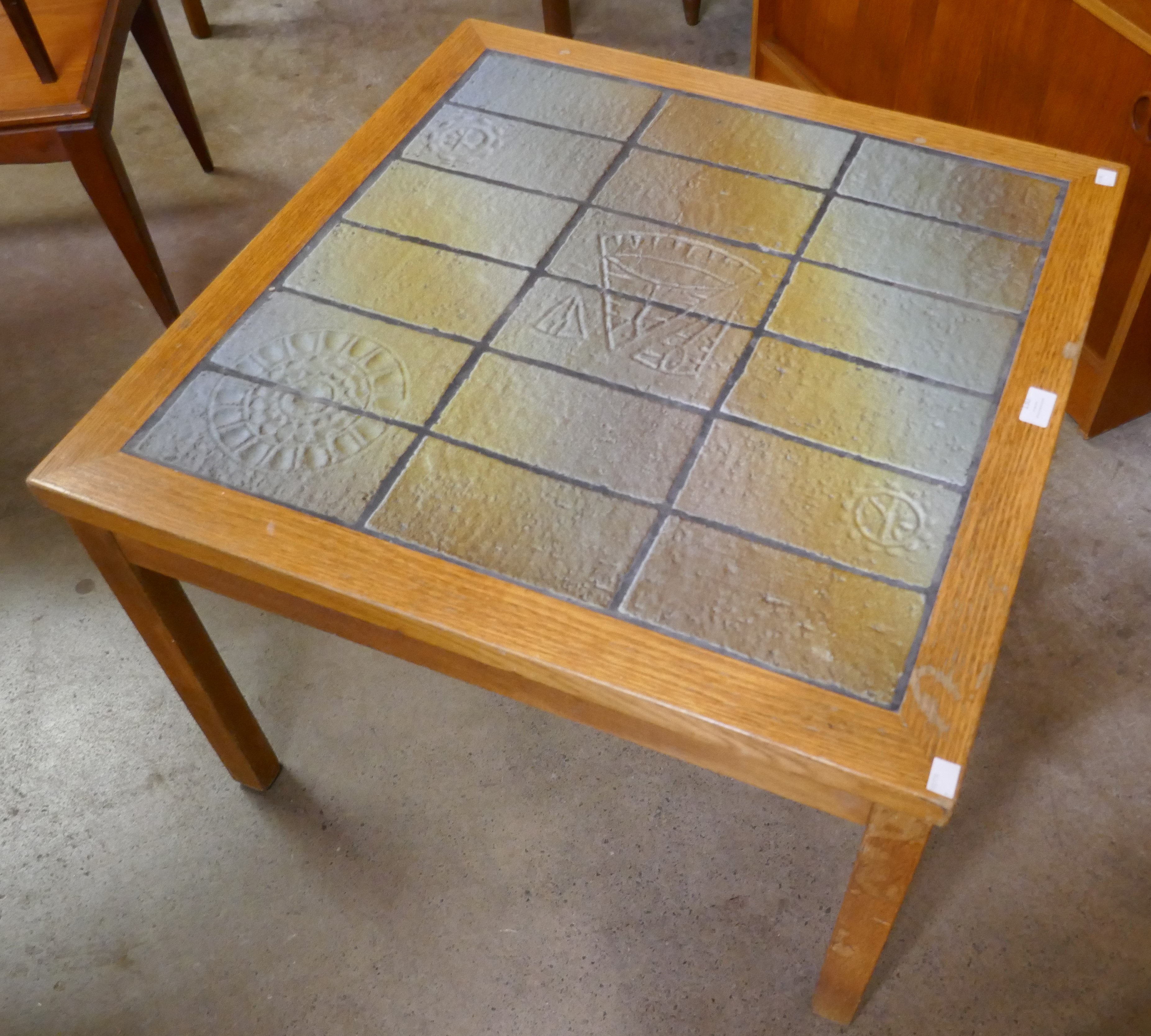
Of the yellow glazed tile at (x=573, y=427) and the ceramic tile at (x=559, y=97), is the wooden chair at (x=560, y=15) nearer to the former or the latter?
the ceramic tile at (x=559, y=97)

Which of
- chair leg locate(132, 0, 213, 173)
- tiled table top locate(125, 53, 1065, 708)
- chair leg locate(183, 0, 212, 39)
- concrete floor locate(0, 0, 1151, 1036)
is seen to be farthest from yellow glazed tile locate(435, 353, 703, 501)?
chair leg locate(183, 0, 212, 39)

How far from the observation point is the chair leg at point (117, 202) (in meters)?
1.55

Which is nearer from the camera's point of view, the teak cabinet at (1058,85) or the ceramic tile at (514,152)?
the ceramic tile at (514,152)

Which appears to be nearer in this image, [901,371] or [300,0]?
[901,371]

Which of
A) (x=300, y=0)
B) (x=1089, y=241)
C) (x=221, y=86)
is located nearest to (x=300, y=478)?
(x=1089, y=241)

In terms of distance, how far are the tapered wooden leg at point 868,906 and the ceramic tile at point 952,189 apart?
0.65m

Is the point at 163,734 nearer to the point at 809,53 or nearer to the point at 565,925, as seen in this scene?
the point at 565,925

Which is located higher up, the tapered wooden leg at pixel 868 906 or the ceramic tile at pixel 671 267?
the ceramic tile at pixel 671 267

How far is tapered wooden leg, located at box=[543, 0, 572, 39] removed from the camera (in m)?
2.26

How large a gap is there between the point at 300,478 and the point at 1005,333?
68cm

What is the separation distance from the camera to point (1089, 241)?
45.6 inches

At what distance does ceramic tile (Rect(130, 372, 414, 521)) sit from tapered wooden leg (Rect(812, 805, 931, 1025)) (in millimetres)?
502

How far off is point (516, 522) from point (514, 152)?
542 mm

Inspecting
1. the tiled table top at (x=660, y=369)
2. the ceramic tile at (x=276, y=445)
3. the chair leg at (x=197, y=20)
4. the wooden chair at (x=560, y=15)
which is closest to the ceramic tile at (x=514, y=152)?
the tiled table top at (x=660, y=369)
